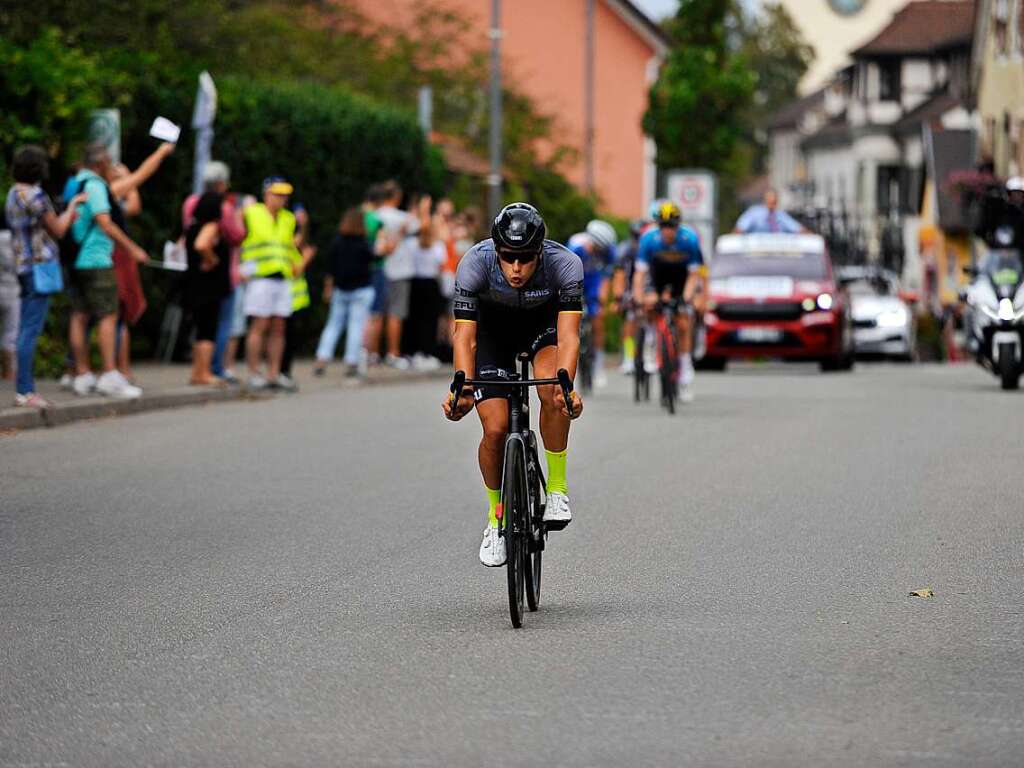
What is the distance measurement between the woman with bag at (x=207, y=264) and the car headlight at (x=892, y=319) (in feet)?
58.3

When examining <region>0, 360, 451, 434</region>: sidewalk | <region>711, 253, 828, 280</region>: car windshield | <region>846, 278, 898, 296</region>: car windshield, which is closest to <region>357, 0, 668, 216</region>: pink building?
<region>846, 278, 898, 296</region>: car windshield

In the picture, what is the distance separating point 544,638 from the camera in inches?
306

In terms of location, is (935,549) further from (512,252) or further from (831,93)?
(831,93)

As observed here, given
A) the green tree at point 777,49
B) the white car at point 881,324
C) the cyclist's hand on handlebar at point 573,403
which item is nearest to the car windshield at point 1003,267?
the white car at point 881,324

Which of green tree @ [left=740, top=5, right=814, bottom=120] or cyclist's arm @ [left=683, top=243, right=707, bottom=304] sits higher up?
green tree @ [left=740, top=5, right=814, bottom=120]

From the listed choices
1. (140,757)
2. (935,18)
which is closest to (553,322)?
(140,757)

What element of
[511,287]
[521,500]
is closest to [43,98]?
[511,287]

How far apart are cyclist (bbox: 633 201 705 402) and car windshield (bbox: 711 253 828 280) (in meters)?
10.3

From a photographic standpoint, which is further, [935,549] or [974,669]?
[935,549]

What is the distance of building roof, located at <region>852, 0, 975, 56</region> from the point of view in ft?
282

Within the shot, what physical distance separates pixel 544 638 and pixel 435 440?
27.9 ft

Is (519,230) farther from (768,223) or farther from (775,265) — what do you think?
(768,223)

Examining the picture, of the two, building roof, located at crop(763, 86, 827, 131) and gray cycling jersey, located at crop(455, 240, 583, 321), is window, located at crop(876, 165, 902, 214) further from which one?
gray cycling jersey, located at crop(455, 240, 583, 321)

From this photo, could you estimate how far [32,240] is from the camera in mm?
16094
